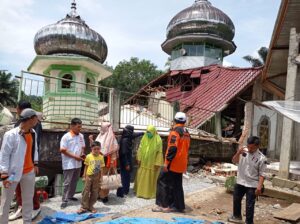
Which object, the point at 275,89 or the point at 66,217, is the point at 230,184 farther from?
the point at 275,89

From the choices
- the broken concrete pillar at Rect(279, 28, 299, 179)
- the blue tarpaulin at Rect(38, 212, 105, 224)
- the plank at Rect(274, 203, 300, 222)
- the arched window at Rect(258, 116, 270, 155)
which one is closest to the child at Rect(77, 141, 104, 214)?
the blue tarpaulin at Rect(38, 212, 105, 224)

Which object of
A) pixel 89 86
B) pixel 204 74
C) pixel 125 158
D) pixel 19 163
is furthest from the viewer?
pixel 204 74

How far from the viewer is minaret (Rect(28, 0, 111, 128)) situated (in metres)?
10.2

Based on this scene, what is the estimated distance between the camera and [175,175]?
5824mm

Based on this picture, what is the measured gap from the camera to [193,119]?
1321 centimetres

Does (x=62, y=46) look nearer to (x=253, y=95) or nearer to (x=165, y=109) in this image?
(x=165, y=109)

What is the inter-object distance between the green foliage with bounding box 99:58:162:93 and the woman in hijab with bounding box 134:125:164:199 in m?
28.6

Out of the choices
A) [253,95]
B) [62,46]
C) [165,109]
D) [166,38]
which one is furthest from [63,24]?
[166,38]

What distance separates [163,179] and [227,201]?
2021mm

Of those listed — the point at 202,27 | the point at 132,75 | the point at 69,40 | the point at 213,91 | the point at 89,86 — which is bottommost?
the point at 89,86

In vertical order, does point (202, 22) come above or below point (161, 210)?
above

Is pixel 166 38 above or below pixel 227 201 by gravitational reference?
above

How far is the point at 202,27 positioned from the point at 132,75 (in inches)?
684

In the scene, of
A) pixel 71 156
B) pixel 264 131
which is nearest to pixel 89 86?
pixel 71 156
